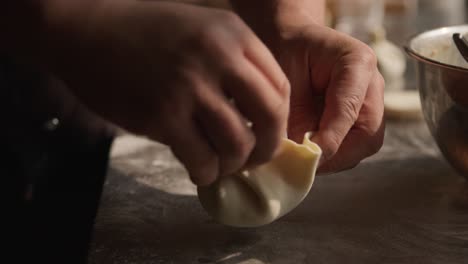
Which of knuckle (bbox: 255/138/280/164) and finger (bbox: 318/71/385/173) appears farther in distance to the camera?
finger (bbox: 318/71/385/173)

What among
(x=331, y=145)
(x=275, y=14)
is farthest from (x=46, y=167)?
(x=331, y=145)

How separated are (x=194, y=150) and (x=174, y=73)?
0.27ft

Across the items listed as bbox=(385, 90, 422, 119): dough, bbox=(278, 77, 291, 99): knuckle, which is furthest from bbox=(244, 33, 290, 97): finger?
bbox=(385, 90, 422, 119): dough

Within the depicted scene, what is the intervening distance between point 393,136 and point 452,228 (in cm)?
38

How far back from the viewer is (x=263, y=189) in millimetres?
778

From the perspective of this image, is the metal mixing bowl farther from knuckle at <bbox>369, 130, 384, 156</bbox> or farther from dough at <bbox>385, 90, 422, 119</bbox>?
dough at <bbox>385, 90, 422, 119</bbox>

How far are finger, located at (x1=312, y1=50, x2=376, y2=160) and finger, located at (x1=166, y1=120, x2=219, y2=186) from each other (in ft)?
0.63

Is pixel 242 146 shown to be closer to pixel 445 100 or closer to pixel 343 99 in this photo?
pixel 343 99

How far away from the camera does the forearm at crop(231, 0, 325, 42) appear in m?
0.94

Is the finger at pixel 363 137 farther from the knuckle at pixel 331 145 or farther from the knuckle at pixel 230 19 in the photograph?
the knuckle at pixel 230 19

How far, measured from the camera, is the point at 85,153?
1278 millimetres

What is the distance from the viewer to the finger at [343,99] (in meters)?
0.79

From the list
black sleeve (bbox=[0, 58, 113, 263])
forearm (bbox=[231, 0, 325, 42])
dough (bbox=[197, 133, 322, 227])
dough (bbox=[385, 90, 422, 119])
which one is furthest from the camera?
dough (bbox=[385, 90, 422, 119])

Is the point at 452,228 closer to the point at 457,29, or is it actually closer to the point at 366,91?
the point at 366,91
